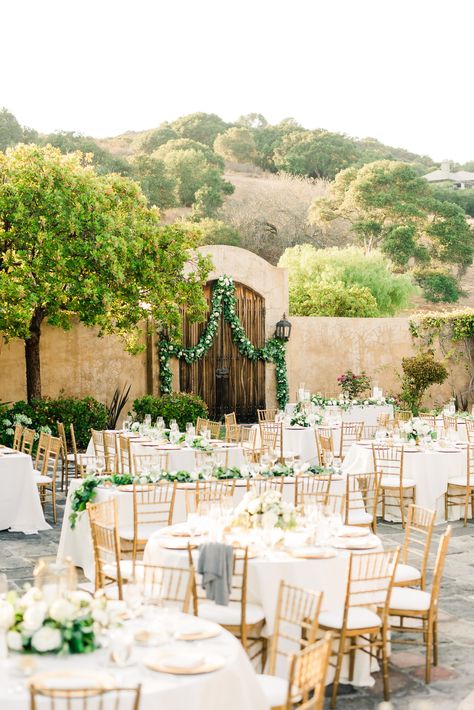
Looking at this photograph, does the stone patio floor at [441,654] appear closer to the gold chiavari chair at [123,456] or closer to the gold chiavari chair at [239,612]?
the gold chiavari chair at [239,612]

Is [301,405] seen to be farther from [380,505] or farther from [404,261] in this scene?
[404,261]

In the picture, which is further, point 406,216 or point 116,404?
point 406,216

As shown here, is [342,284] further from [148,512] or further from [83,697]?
[83,697]

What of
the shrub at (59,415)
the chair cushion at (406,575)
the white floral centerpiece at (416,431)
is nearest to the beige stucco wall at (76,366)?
the shrub at (59,415)

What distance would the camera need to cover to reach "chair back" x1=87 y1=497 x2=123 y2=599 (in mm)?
6742

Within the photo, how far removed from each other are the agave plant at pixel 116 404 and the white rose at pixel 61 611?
14.6 metres

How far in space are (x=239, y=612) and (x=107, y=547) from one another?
1.50 m

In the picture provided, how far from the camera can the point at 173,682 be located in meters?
4.06

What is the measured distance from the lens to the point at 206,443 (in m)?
12.4

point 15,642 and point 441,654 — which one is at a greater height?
point 15,642

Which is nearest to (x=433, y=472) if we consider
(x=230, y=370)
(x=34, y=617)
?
(x=34, y=617)

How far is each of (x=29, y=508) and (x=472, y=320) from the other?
15.2 metres

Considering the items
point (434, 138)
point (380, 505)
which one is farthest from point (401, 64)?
point (434, 138)

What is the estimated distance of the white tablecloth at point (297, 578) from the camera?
6.07m
